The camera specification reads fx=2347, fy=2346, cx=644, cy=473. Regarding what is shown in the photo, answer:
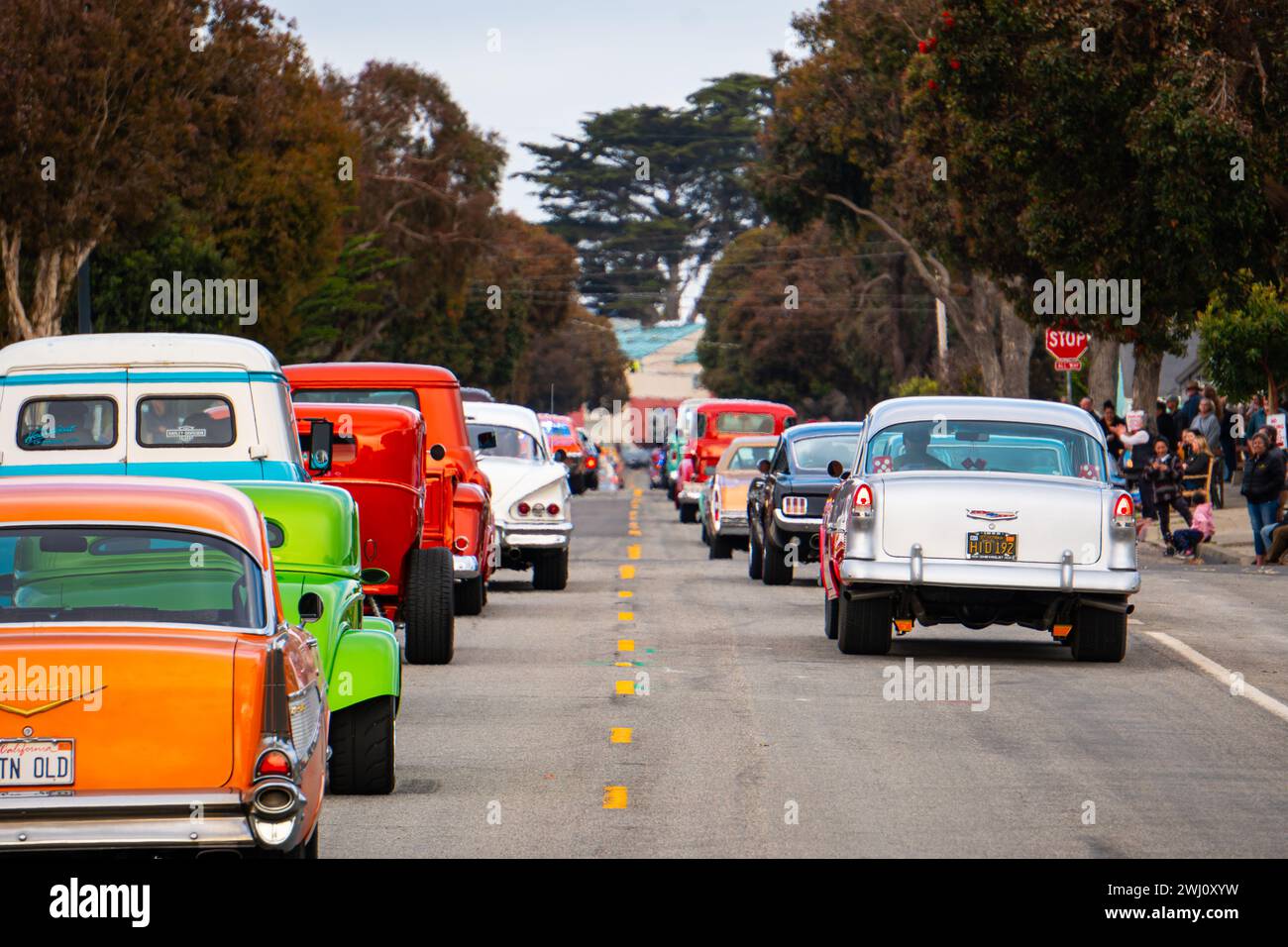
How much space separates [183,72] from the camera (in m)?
38.7

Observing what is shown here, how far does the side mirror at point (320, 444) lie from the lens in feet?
48.4

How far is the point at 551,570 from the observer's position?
2353 centimetres

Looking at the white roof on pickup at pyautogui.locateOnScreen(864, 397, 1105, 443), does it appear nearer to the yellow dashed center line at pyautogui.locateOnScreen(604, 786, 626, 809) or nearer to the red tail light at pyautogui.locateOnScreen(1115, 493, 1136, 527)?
the red tail light at pyautogui.locateOnScreen(1115, 493, 1136, 527)

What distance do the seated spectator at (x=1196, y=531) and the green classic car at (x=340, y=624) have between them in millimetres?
19847

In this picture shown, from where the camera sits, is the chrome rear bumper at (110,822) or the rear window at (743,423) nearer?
the chrome rear bumper at (110,822)

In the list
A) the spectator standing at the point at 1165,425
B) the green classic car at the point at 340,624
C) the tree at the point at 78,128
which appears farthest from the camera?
the tree at the point at 78,128

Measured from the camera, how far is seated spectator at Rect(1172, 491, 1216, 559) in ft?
95.8

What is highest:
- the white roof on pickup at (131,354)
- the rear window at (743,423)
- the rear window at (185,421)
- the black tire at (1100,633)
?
the white roof on pickup at (131,354)

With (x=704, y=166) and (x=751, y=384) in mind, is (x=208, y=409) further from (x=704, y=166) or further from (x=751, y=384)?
(x=704, y=166)

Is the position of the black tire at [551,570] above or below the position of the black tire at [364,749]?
below

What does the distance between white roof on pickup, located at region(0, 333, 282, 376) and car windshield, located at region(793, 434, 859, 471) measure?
10.6m

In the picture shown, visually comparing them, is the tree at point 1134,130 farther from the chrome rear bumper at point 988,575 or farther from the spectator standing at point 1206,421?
the chrome rear bumper at point 988,575

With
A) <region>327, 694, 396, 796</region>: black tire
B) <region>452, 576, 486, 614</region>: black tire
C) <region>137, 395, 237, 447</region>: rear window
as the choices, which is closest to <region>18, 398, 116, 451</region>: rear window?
<region>137, 395, 237, 447</region>: rear window

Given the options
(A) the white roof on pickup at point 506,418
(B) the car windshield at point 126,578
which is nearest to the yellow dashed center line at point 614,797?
(B) the car windshield at point 126,578
